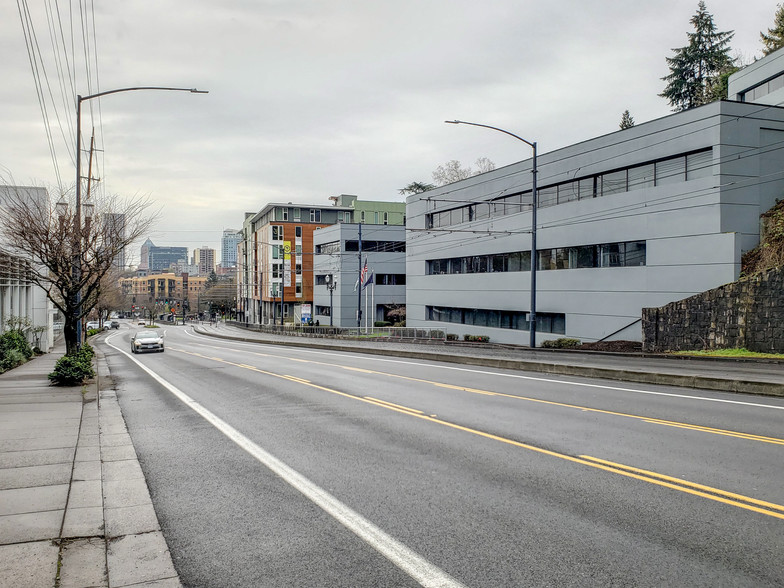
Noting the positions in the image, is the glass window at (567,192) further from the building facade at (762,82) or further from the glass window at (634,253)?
the building facade at (762,82)

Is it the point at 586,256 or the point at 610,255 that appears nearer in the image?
the point at 610,255

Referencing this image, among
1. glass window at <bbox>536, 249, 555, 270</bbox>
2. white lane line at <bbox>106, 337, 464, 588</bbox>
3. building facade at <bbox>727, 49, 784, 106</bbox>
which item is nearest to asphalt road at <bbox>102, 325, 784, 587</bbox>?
white lane line at <bbox>106, 337, 464, 588</bbox>

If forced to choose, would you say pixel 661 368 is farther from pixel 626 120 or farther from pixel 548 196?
pixel 626 120

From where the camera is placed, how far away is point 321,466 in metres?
8.21

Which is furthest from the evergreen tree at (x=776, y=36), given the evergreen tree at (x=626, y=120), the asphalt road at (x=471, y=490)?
the asphalt road at (x=471, y=490)

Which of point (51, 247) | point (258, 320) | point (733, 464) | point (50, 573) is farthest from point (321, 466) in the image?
point (258, 320)

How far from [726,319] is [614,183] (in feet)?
38.7

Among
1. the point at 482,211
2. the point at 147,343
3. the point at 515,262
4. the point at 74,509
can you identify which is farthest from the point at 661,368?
the point at 147,343

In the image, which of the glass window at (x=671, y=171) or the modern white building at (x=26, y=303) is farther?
the glass window at (x=671, y=171)

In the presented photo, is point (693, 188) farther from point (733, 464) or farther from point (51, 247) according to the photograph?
point (51, 247)

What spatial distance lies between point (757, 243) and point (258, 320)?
301ft

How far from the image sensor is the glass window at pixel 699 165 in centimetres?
2702

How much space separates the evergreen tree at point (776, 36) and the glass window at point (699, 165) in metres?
31.3

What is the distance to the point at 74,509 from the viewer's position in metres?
6.34
